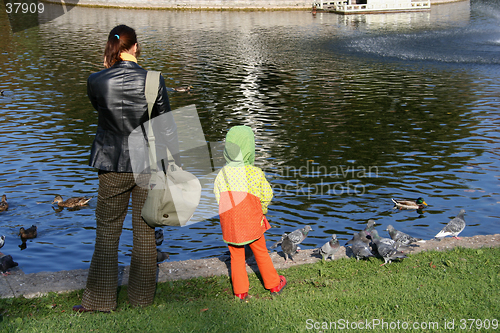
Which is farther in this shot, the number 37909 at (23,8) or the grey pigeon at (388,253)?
the number 37909 at (23,8)

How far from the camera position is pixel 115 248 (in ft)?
17.0

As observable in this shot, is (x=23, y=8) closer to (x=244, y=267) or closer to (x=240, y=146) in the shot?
(x=240, y=146)

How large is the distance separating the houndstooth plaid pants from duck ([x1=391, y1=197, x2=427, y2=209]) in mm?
6533

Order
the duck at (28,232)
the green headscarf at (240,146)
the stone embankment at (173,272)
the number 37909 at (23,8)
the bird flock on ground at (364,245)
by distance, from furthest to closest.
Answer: the number 37909 at (23,8)
the duck at (28,232)
the bird flock on ground at (364,245)
the stone embankment at (173,272)
the green headscarf at (240,146)

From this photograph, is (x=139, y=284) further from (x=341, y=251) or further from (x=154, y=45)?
(x=154, y=45)

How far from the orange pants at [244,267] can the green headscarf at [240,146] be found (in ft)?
3.14

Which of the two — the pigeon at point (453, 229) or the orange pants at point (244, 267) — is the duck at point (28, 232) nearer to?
the orange pants at point (244, 267)

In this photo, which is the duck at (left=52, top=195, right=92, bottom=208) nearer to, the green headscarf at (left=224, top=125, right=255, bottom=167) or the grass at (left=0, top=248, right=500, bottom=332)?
the grass at (left=0, top=248, right=500, bottom=332)

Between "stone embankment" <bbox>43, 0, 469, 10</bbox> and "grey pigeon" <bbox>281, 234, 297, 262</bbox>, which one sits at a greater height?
"stone embankment" <bbox>43, 0, 469, 10</bbox>

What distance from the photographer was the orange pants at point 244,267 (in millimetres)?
5551

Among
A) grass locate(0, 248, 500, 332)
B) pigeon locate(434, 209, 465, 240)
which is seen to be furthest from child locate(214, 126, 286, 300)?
pigeon locate(434, 209, 465, 240)

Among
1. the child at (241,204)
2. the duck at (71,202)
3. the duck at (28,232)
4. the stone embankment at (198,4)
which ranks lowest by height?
the duck at (28,232)

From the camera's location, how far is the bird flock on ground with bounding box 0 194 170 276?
6.73m

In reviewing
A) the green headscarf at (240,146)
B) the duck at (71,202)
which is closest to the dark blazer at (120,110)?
the green headscarf at (240,146)
